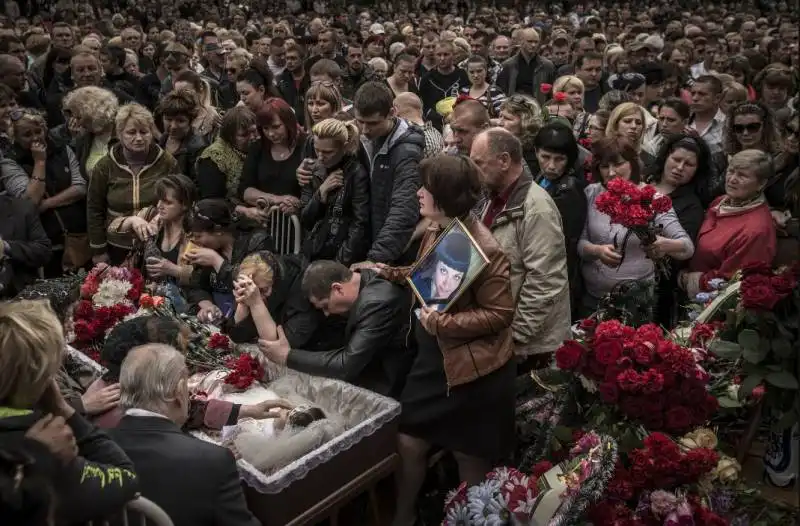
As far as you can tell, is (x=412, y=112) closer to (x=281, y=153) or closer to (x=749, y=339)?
(x=281, y=153)

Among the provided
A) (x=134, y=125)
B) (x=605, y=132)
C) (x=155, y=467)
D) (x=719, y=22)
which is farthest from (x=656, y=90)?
(x=719, y=22)

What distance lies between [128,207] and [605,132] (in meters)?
2.95

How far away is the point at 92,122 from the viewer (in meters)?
5.25

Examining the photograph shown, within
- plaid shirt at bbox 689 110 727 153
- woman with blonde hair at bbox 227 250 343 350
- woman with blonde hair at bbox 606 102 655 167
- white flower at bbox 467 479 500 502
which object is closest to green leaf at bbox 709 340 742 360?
white flower at bbox 467 479 500 502

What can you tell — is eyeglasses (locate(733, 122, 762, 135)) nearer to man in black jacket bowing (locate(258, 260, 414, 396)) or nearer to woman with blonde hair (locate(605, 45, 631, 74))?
man in black jacket bowing (locate(258, 260, 414, 396))

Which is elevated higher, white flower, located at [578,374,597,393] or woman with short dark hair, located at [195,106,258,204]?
woman with short dark hair, located at [195,106,258,204]

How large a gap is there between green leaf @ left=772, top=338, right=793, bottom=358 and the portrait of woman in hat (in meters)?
1.06

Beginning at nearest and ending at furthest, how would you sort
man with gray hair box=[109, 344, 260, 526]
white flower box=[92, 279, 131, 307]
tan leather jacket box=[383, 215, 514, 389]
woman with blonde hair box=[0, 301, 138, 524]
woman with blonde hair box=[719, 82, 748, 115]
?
woman with blonde hair box=[0, 301, 138, 524], man with gray hair box=[109, 344, 260, 526], tan leather jacket box=[383, 215, 514, 389], white flower box=[92, 279, 131, 307], woman with blonde hair box=[719, 82, 748, 115]

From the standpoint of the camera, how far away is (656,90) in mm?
7359

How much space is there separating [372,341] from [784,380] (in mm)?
1513

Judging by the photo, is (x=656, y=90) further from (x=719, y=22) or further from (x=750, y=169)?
(x=719, y=22)

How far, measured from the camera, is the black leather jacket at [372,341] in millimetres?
3223

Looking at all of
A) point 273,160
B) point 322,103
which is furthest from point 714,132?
point 273,160

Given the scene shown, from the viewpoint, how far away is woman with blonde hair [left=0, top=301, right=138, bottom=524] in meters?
1.81
